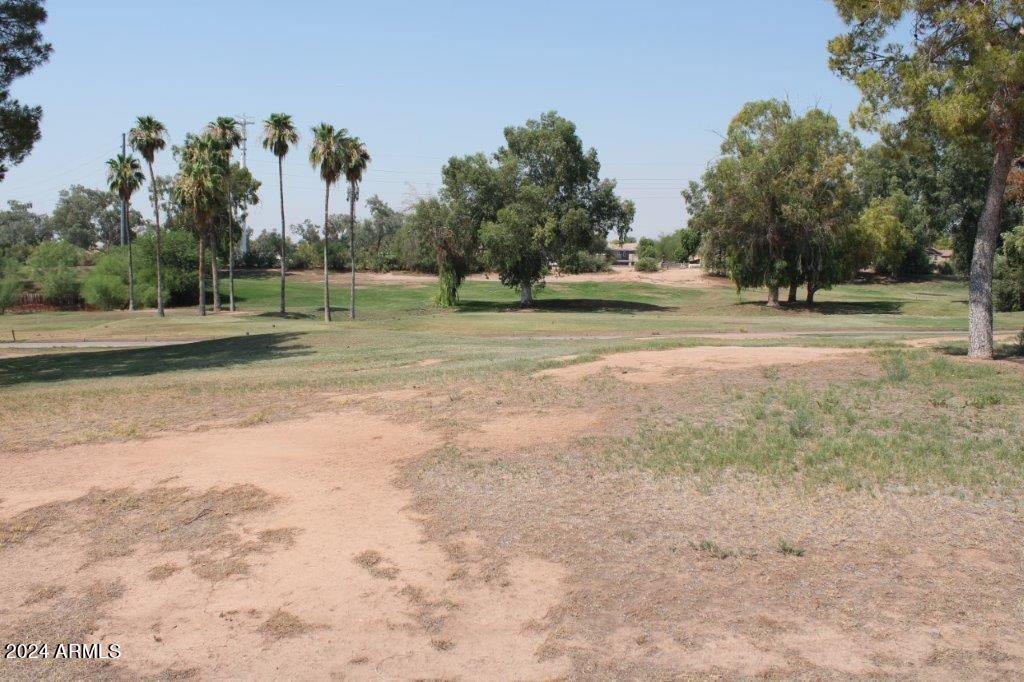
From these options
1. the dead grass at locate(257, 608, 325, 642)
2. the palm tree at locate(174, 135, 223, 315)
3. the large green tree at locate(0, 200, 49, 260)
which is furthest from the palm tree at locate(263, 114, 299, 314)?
the large green tree at locate(0, 200, 49, 260)

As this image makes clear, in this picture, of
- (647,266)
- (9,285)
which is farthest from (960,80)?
(647,266)

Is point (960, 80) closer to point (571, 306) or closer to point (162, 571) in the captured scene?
point (162, 571)

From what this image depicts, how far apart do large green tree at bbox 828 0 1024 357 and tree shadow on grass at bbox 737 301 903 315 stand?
1512 inches

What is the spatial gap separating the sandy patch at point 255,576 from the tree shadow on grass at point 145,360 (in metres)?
12.7

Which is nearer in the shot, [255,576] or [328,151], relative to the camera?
[255,576]

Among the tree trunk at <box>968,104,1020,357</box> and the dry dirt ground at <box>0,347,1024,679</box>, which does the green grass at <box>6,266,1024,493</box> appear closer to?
the tree trunk at <box>968,104,1020,357</box>

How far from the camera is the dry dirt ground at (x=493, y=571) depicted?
6.46m

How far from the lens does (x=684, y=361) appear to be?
16672mm

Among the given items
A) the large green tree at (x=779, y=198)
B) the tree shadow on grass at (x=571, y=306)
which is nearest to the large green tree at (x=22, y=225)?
the tree shadow on grass at (x=571, y=306)

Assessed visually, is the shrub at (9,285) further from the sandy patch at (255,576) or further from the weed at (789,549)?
Answer: the weed at (789,549)

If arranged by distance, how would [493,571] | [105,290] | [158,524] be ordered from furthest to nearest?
[105,290] < [158,524] < [493,571]

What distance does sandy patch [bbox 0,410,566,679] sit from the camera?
667 centimetres

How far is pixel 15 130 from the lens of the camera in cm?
2633

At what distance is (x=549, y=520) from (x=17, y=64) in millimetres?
25646
